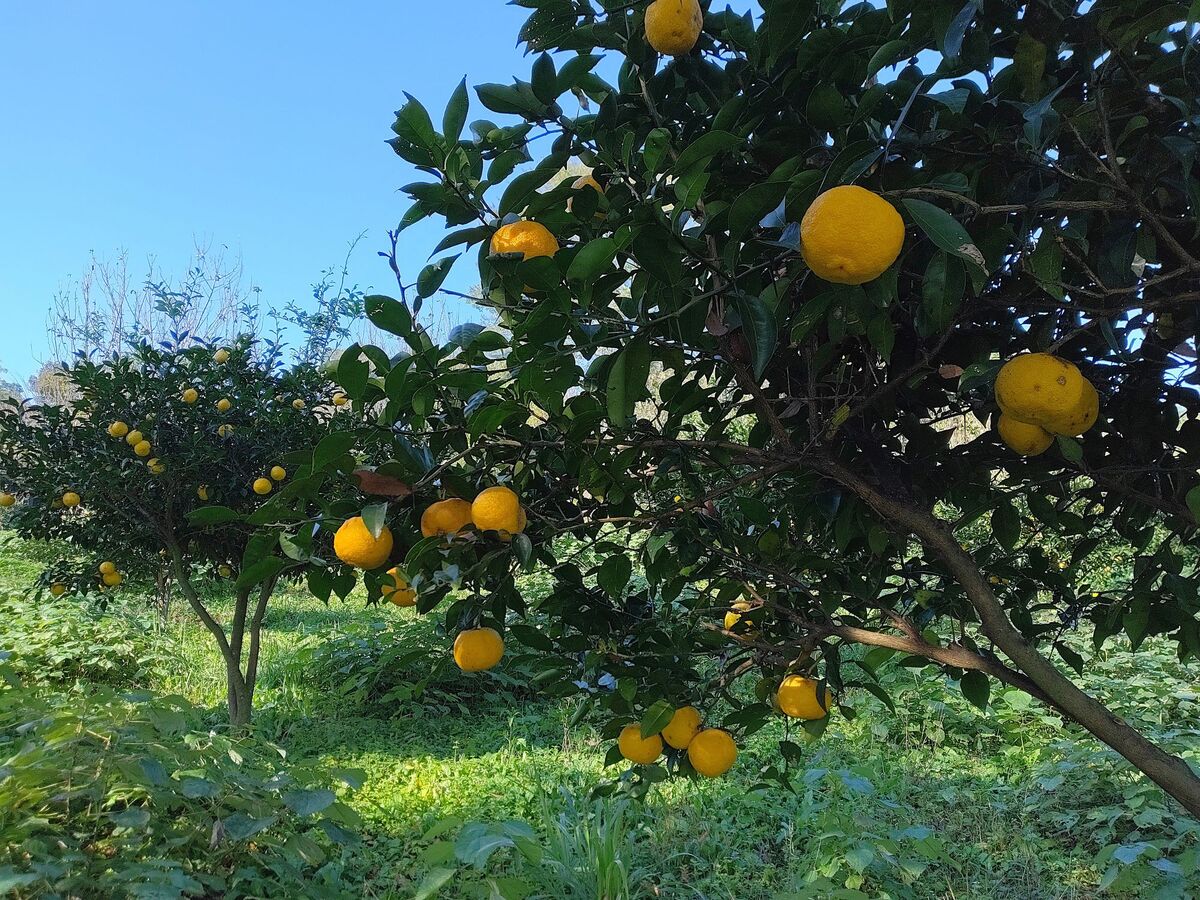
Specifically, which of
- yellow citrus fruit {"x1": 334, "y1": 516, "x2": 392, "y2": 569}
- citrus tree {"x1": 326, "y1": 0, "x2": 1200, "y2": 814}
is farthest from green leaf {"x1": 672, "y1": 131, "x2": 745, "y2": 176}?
yellow citrus fruit {"x1": 334, "y1": 516, "x2": 392, "y2": 569}

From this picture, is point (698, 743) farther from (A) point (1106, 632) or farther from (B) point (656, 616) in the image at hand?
(A) point (1106, 632)

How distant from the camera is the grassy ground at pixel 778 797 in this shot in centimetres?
200

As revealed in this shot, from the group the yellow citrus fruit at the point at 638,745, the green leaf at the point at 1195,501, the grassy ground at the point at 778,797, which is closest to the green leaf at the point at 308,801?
the grassy ground at the point at 778,797

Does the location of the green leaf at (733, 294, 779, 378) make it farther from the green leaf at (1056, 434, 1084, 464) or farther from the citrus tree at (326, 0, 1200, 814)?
the green leaf at (1056, 434, 1084, 464)

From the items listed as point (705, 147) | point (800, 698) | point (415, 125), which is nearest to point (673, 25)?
point (705, 147)

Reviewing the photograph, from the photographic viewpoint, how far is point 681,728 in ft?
4.19

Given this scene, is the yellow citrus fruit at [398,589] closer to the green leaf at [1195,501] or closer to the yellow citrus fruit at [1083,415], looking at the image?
the yellow citrus fruit at [1083,415]

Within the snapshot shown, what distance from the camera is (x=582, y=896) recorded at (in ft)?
6.64

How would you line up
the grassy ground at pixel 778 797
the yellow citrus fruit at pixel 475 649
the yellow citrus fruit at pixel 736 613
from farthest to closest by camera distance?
1. the grassy ground at pixel 778 797
2. the yellow citrus fruit at pixel 736 613
3. the yellow citrus fruit at pixel 475 649

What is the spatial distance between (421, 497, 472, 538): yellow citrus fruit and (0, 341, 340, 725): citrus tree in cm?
234

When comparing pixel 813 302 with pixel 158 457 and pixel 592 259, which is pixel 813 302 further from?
pixel 158 457

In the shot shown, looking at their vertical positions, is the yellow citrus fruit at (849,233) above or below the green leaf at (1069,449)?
above

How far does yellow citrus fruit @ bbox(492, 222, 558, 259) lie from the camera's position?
79 centimetres

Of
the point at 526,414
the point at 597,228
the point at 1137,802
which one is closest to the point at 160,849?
the point at 526,414
